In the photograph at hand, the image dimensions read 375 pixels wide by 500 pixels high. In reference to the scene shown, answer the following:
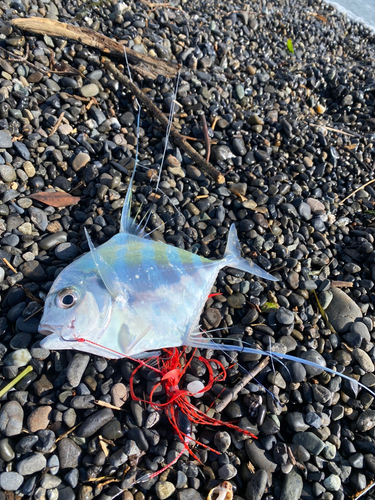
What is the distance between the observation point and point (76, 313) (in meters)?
2.57

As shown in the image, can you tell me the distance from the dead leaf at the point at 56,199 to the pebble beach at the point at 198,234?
2cm

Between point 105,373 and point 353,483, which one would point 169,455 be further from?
point 353,483

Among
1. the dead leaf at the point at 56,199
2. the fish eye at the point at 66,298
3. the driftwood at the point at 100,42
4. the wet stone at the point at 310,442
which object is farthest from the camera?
the driftwood at the point at 100,42

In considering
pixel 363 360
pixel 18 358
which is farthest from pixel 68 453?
pixel 363 360

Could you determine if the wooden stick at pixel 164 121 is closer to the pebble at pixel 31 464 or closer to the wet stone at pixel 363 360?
the wet stone at pixel 363 360

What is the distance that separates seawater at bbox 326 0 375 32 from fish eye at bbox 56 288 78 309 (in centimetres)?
1330

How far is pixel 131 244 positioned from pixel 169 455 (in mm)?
1776

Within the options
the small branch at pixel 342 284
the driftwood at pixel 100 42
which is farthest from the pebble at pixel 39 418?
the driftwood at pixel 100 42

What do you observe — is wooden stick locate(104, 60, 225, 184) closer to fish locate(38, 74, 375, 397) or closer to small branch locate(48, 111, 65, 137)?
small branch locate(48, 111, 65, 137)

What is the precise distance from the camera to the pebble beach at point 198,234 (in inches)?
104

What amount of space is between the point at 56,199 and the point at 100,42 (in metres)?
2.72

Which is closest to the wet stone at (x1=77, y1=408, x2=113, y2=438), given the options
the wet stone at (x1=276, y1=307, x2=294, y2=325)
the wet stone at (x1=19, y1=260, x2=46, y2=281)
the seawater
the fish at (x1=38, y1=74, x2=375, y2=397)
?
the fish at (x1=38, y1=74, x2=375, y2=397)

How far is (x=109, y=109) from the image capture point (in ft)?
15.5

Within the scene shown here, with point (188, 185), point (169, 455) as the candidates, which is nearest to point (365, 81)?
point (188, 185)
